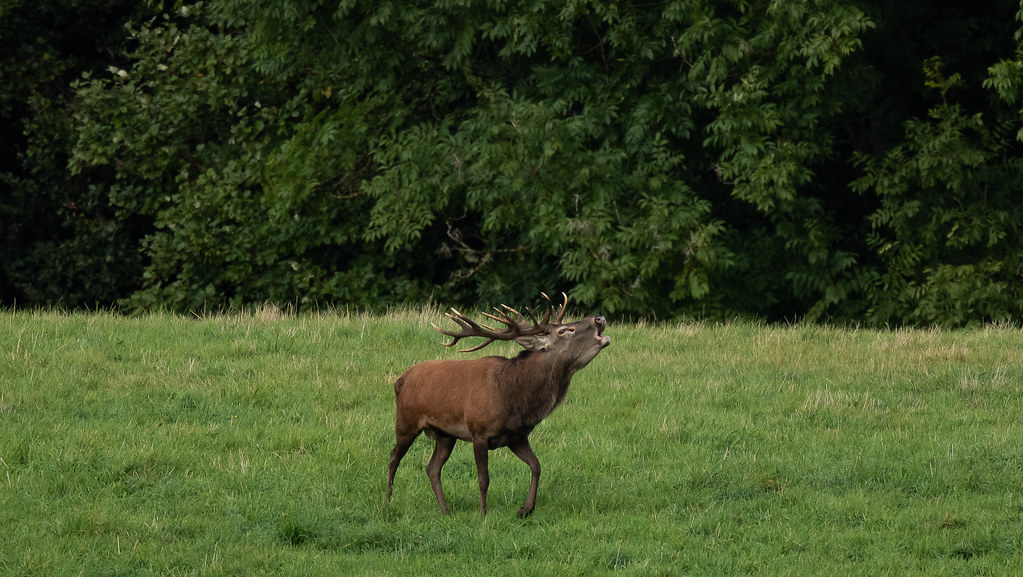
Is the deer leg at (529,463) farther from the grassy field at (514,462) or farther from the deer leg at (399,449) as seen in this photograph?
the deer leg at (399,449)

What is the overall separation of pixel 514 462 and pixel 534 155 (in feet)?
31.7

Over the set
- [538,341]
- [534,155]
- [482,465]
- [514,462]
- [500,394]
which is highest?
[538,341]

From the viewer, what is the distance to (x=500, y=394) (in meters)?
7.81

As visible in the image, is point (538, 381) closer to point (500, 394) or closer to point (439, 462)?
point (500, 394)

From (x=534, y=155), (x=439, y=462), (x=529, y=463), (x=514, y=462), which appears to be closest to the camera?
(x=529, y=463)

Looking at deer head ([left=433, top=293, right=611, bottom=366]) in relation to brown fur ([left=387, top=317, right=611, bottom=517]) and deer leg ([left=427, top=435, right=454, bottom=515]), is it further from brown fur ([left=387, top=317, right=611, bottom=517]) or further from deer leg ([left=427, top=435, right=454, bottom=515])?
deer leg ([left=427, top=435, right=454, bottom=515])

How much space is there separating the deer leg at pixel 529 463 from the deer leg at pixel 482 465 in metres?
0.20

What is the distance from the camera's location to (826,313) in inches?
832

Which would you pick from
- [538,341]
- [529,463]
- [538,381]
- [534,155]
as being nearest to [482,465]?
[529,463]

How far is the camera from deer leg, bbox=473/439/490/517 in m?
7.82

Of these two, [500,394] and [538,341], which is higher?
[538,341]

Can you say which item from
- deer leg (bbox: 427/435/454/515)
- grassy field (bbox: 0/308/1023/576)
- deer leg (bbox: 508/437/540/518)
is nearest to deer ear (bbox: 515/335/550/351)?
deer leg (bbox: 508/437/540/518)

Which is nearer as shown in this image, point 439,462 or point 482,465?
point 482,465

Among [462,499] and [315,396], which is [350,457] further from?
[315,396]
